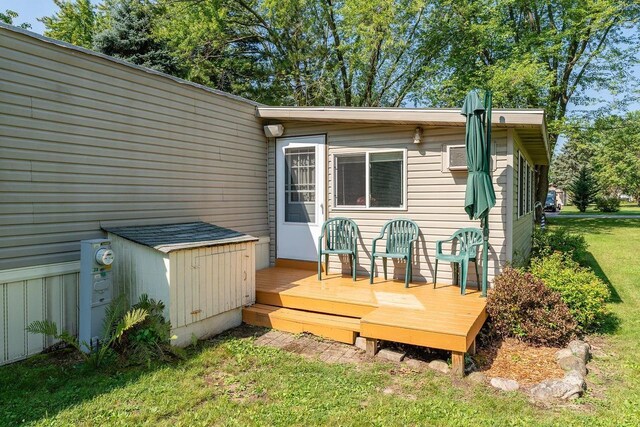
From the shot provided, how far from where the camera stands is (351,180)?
610cm

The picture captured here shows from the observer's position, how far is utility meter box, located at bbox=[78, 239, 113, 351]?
379 centimetres

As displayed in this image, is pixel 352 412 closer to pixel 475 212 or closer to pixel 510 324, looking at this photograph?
pixel 510 324

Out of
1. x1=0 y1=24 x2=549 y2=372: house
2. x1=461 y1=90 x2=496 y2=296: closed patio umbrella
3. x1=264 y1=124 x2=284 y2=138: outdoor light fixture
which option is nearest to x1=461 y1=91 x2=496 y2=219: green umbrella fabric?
x1=461 y1=90 x2=496 y2=296: closed patio umbrella

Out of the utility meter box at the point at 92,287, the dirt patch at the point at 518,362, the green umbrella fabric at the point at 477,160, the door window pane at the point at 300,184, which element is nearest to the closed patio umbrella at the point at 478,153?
the green umbrella fabric at the point at 477,160

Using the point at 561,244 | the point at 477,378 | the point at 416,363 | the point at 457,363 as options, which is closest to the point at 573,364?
the point at 477,378

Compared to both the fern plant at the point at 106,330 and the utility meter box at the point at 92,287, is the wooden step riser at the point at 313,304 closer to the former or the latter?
the fern plant at the point at 106,330

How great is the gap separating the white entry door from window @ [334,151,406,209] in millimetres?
329

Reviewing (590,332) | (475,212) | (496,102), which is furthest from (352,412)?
(496,102)

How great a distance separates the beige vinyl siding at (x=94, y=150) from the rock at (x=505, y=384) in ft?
13.5

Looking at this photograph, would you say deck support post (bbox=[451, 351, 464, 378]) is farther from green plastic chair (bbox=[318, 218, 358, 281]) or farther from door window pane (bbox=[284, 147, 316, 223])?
door window pane (bbox=[284, 147, 316, 223])

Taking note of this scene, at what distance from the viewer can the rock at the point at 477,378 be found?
3.34 metres

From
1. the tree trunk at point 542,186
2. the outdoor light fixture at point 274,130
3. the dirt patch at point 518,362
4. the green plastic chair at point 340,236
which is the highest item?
the outdoor light fixture at point 274,130

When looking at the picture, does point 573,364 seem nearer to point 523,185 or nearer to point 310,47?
point 523,185

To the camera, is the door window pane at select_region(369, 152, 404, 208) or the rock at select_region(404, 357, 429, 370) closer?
the rock at select_region(404, 357, 429, 370)
